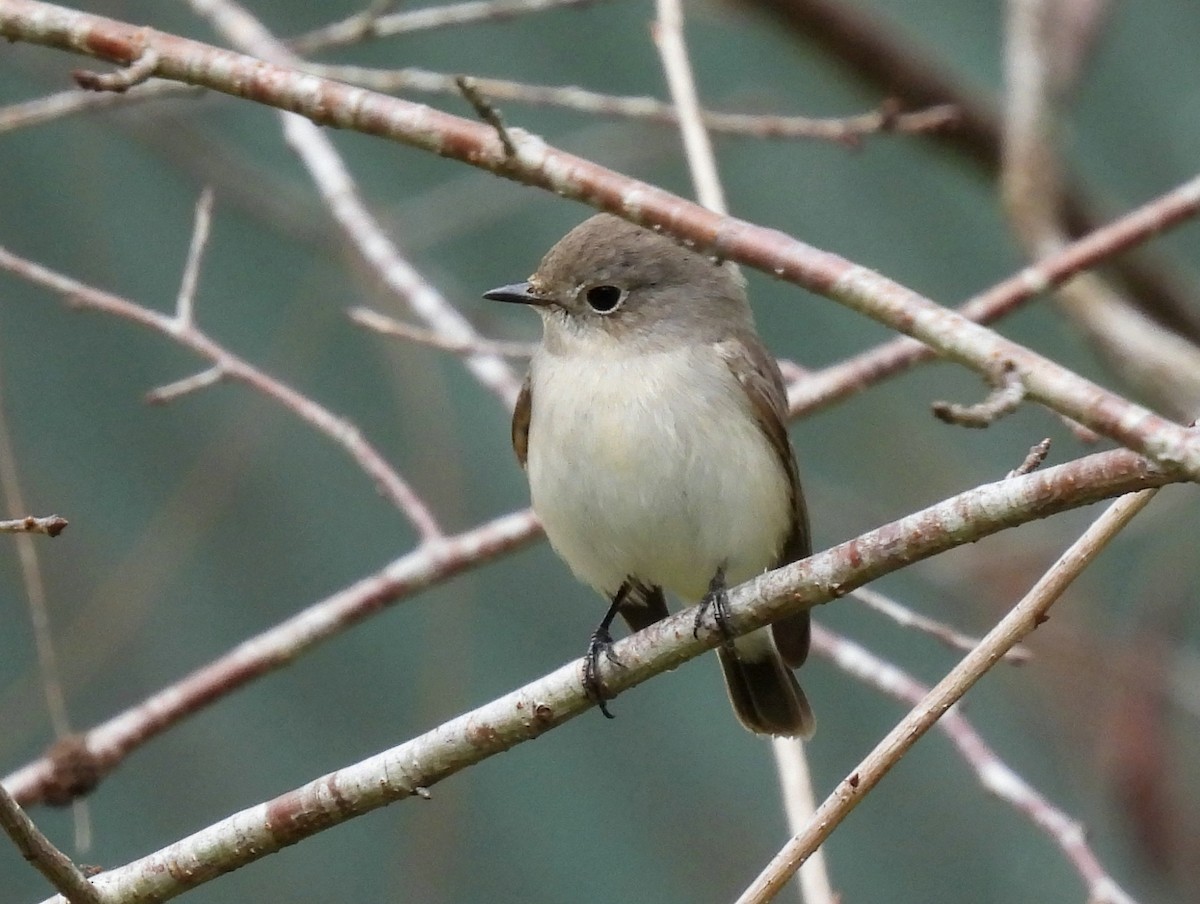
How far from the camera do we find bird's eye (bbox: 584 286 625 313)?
3.57m

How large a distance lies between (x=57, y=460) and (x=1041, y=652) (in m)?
3.72

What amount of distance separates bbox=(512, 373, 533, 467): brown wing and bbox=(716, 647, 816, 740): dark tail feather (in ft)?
2.12

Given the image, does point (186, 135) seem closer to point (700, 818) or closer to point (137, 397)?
point (137, 397)

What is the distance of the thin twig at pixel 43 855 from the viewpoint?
6.32 ft

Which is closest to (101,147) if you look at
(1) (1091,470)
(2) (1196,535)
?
(2) (1196,535)

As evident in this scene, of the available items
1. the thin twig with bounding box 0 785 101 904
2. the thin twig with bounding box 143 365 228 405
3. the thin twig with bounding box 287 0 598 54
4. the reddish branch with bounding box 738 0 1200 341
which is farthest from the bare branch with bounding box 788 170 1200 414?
the thin twig with bounding box 0 785 101 904

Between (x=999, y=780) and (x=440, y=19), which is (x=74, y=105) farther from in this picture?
(x=999, y=780)

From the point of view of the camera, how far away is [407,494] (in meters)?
3.53

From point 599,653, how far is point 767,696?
2.94ft

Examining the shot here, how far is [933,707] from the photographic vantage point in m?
2.07

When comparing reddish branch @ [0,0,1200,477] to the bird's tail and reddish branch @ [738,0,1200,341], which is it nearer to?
the bird's tail

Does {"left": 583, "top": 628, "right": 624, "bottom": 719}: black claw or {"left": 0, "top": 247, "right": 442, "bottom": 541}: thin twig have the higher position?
{"left": 0, "top": 247, "right": 442, "bottom": 541}: thin twig

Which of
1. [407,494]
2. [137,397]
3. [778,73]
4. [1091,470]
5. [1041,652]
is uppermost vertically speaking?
[778,73]

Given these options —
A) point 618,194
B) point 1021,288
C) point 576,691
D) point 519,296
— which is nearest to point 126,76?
point 618,194
